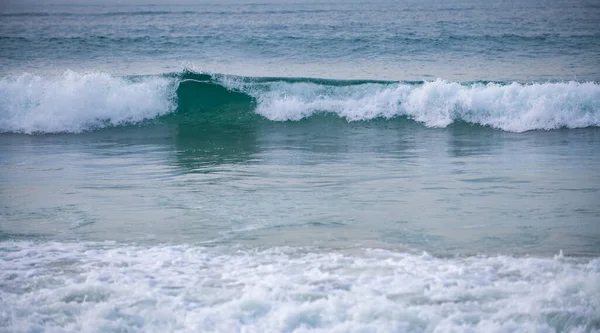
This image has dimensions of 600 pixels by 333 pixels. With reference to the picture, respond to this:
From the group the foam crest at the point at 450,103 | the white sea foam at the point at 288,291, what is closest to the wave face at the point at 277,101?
the foam crest at the point at 450,103

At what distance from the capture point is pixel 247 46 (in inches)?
994

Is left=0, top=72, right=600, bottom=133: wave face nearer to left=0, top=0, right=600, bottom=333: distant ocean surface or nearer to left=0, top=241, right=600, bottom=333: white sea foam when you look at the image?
left=0, top=0, right=600, bottom=333: distant ocean surface

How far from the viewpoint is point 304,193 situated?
8.51m

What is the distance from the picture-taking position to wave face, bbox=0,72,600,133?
1462 centimetres

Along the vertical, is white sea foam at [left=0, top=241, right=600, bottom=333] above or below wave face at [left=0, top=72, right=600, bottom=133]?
below

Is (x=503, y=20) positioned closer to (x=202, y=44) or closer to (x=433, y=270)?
(x=202, y=44)

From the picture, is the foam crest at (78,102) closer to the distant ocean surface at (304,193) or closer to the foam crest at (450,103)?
the distant ocean surface at (304,193)

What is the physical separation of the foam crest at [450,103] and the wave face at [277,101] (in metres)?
0.02

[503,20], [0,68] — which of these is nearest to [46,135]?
[0,68]

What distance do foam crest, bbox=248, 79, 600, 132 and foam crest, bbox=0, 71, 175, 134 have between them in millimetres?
2763

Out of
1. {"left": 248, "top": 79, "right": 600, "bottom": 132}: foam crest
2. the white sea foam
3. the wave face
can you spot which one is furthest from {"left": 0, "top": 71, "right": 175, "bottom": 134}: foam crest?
the white sea foam

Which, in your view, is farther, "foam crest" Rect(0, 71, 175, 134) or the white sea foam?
"foam crest" Rect(0, 71, 175, 134)

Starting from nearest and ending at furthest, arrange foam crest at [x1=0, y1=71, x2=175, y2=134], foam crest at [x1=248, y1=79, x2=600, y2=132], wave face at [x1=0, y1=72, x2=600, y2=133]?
foam crest at [x1=248, y1=79, x2=600, y2=132] → wave face at [x1=0, y1=72, x2=600, y2=133] → foam crest at [x1=0, y1=71, x2=175, y2=134]

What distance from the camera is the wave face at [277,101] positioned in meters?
14.6
